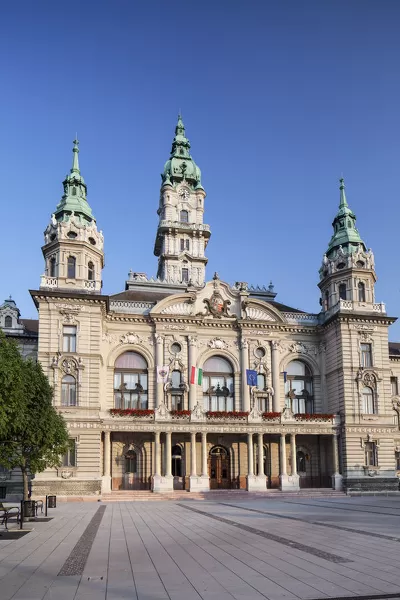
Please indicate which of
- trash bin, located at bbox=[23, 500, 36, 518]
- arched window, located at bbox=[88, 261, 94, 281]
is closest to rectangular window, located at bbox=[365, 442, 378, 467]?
arched window, located at bbox=[88, 261, 94, 281]

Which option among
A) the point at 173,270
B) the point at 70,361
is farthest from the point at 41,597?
the point at 173,270

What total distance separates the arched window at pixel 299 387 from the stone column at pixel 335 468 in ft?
16.4

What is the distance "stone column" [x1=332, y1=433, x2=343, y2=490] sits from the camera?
61.1 m

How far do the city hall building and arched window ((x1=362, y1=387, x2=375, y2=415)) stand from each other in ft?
0.36

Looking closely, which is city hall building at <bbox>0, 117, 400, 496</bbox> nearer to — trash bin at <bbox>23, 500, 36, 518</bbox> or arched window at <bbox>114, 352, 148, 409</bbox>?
arched window at <bbox>114, 352, 148, 409</bbox>

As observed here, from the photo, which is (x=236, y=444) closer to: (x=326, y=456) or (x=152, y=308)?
(x=326, y=456)

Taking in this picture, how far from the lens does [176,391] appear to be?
6338 cm

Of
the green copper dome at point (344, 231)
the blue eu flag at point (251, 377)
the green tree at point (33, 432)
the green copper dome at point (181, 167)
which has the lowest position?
the green tree at point (33, 432)

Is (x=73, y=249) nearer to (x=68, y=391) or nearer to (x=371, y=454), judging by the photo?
(x=68, y=391)

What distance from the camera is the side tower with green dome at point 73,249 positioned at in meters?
59.5

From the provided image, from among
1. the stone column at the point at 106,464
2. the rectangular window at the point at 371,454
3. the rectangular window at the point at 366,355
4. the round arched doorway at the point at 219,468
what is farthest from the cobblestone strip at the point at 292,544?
the rectangular window at the point at 366,355

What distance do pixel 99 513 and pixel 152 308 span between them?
93.7 ft

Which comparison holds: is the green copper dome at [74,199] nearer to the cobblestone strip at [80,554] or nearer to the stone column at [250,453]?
the stone column at [250,453]

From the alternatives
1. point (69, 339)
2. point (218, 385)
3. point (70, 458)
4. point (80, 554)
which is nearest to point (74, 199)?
point (69, 339)
